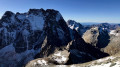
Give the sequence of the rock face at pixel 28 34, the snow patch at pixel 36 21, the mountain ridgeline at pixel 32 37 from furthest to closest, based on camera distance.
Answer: the snow patch at pixel 36 21, the rock face at pixel 28 34, the mountain ridgeline at pixel 32 37

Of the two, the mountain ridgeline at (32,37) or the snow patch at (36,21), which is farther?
the snow patch at (36,21)

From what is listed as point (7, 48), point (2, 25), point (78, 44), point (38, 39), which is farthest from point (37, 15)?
point (78, 44)

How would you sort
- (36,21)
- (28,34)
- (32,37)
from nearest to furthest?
(32,37)
(28,34)
(36,21)

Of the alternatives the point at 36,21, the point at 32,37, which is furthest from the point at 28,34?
the point at 36,21

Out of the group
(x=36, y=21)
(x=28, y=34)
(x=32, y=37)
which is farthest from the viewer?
(x=36, y=21)

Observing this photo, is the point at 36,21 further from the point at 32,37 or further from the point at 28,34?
the point at 32,37

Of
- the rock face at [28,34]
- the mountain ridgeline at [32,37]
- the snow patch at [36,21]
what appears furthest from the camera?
the snow patch at [36,21]

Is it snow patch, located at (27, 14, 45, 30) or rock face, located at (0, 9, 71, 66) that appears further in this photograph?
snow patch, located at (27, 14, 45, 30)

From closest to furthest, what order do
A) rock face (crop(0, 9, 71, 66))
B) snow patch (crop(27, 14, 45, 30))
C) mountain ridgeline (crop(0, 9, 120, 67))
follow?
1. mountain ridgeline (crop(0, 9, 120, 67))
2. rock face (crop(0, 9, 71, 66))
3. snow patch (crop(27, 14, 45, 30))
